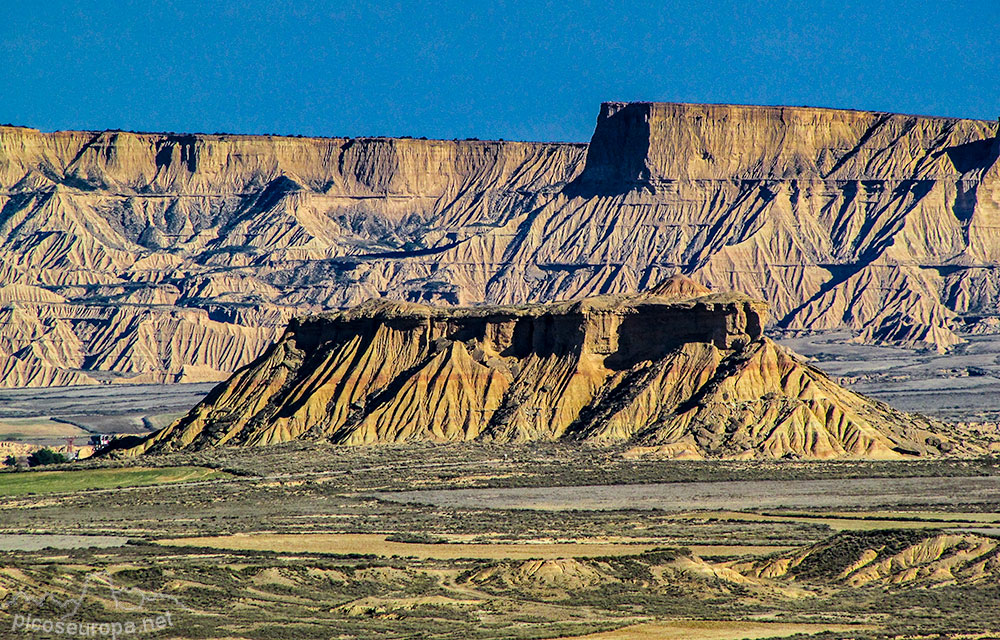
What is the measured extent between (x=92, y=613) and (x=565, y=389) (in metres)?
73.3

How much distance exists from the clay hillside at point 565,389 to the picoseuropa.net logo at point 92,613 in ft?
204

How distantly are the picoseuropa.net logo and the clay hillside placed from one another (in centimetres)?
6205

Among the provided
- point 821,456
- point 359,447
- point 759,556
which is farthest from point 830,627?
point 359,447

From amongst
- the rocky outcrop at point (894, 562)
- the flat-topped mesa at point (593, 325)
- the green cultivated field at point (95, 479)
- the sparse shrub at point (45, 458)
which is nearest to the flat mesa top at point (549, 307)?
the flat-topped mesa at point (593, 325)

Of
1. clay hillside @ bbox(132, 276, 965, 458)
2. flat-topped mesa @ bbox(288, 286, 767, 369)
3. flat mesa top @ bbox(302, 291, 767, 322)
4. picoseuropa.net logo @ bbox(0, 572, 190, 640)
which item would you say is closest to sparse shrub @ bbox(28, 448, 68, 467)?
clay hillside @ bbox(132, 276, 965, 458)

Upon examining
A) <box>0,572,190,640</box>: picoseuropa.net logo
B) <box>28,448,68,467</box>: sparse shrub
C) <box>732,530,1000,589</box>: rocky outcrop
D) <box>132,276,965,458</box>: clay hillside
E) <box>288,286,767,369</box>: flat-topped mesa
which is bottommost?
<box>0,572,190,640</box>: picoseuropa.net logo

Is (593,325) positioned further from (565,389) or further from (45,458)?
(45,458)

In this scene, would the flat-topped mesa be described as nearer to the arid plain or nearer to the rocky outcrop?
the arid plain

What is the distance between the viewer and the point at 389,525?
9769cm

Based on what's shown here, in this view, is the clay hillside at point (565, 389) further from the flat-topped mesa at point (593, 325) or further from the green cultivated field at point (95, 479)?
the green cultivated field at point (95, 479)

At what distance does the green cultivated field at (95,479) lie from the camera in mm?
118938

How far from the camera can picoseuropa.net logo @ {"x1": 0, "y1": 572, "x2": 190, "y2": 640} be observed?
6328cm

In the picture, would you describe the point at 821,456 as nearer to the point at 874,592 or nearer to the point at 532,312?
the point at 532,312

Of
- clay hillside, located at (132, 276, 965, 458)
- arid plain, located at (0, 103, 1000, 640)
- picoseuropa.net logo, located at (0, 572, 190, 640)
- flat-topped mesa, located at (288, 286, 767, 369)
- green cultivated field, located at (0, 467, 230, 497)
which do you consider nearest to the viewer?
picoseuropa.net logo, located at (0, 572, 190, 640)
